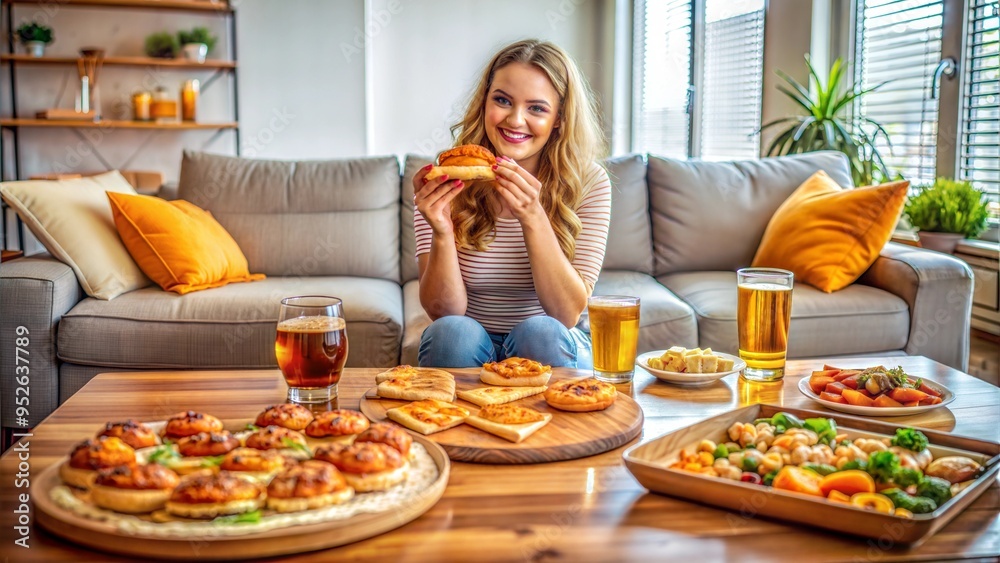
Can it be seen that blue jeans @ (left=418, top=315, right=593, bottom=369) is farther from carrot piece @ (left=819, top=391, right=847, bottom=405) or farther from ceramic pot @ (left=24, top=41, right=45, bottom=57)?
ceramic pot @ (left=24, top=41, right=45, bottom=57)

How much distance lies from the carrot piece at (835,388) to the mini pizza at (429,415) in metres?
0.57

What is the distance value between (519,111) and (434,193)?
Result: 12.8 inches

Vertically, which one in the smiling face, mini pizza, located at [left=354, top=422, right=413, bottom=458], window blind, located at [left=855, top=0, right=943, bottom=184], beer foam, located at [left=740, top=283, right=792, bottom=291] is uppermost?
window blind, located at [left=855, top=0, right=943, bottom=184]

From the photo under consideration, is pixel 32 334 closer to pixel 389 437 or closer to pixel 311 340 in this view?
pixel 311 340

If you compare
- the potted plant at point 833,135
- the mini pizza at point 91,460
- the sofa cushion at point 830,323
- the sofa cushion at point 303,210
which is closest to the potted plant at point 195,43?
the sofa cushion at point 303,210

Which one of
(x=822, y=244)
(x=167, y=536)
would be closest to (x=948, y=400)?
(x=167, y=536)

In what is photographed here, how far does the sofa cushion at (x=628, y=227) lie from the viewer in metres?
3.34

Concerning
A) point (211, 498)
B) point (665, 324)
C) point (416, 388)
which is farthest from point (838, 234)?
point (211, 498)

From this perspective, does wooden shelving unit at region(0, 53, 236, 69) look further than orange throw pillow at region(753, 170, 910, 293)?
Yes

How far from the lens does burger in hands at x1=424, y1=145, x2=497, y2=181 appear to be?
177 centimetres

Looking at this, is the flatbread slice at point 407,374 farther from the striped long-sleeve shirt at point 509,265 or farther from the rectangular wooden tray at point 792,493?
the striped long-sleeve shirt at point 509,265

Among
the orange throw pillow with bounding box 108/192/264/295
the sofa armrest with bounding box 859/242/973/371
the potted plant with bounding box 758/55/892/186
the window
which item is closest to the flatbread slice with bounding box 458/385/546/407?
the orange throw pillow with bounding box 108/192/264/295

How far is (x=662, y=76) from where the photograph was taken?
620 centimetres

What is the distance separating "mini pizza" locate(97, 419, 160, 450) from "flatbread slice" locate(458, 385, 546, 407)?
1.48 feet
